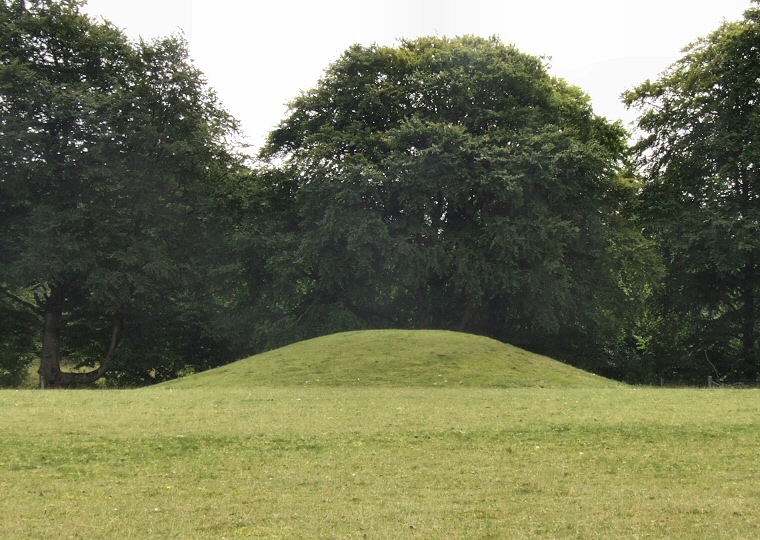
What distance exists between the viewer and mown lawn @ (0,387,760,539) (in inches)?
390

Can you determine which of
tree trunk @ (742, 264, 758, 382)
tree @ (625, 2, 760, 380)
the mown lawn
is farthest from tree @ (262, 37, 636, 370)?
the mown lawn

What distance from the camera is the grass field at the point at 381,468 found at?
990cm

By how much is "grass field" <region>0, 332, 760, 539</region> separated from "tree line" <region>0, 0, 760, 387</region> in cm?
1793

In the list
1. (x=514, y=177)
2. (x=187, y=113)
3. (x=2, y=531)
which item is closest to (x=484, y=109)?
(x=514, y=177)

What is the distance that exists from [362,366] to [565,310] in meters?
16.6

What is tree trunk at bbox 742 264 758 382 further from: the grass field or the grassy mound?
the grass field

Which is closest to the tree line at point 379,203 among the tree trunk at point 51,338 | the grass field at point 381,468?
the tree trunk at point 51,338

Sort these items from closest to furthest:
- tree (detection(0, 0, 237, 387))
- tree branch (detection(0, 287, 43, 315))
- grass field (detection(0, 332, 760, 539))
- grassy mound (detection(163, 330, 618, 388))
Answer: grass field (detection(0, 332, 760, 539))
grassy mound (detection(163, 330, 618, 388))
tree (detection(0, 0, 237, 387))
tree branch (detection(0, 287, 43, 315))

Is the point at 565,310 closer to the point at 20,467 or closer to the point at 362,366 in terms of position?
the point at 362,366

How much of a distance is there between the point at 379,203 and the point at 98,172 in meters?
12.8

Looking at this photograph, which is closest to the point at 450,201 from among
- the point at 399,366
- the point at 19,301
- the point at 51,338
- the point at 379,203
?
the point at 379,203

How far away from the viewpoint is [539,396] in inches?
852

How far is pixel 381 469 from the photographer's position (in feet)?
42.1

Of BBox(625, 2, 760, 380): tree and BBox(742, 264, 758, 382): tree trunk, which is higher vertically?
BBox(625, 2, 760, 380): tree
